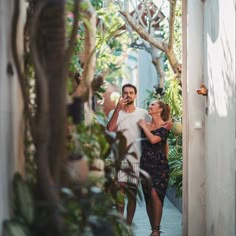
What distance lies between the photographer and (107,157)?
3.36 m

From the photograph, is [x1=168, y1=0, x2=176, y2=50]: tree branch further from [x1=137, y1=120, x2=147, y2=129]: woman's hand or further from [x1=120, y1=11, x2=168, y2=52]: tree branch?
[x1=137, y1=120, x2=147, y2=129]: woman's hand

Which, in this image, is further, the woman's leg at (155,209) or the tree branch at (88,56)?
the woman's leg at (155,209)

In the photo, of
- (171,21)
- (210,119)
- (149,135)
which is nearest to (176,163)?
(171,21)

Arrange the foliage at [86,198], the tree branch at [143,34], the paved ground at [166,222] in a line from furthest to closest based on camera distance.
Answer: the tree branch at [143,34] < the paved ground at [166,222] < the foliage at [86,198]

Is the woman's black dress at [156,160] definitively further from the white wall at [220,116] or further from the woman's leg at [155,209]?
the white wall at [220,116]

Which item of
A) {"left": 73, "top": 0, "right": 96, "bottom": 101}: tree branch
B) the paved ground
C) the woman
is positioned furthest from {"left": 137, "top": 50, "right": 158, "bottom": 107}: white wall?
{"left": 73, "top": 0, "right": 96, "bottom": 101}: tree branch

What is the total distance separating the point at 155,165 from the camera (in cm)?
513

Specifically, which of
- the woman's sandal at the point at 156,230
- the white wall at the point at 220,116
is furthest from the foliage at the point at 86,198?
the woman's sandal at the point at 156,230

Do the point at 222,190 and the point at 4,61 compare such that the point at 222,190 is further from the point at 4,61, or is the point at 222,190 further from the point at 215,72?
the point at 4,61

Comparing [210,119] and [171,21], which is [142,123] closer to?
[210,119]

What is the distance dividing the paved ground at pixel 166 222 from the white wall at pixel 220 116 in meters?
0.92

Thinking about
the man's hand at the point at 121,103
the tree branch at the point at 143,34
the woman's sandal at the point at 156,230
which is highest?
the tree branch at the point at 143,34

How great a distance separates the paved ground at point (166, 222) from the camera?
221 inches

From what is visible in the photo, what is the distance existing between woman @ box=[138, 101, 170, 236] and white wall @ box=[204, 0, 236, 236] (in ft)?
1.78
